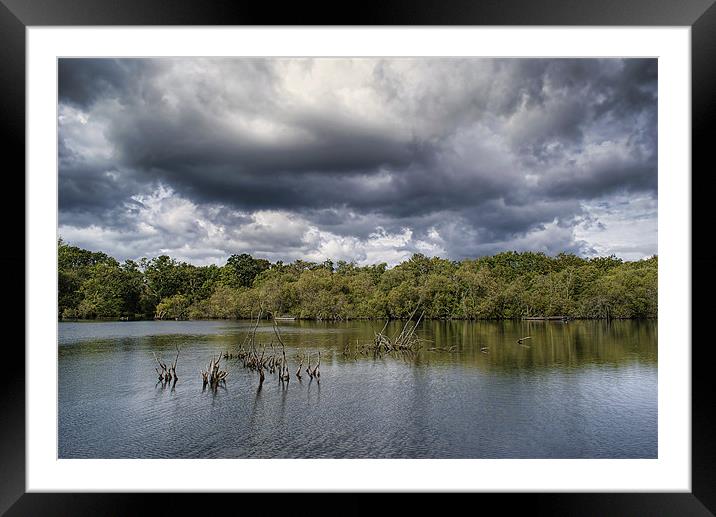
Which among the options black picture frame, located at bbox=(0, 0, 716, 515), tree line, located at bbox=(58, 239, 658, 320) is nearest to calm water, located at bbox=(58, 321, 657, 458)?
black picture frame, located at bbox=(0, 0, 716, 515)

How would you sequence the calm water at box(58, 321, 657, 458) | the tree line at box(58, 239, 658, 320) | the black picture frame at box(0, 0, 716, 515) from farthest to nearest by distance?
1. the tree line at box(58, 239, 658, 320)
2. the calm water at box(58, 321, 657, 458)
3. the black picture frame at box(0, 0, 716, 515)

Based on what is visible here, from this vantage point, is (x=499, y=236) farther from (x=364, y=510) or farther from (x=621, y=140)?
(x=364, y=510)

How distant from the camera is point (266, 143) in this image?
23.4 m

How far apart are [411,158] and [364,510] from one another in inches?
877

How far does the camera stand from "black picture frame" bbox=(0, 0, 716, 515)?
2334mm

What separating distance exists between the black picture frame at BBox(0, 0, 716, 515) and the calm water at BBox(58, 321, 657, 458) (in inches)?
141

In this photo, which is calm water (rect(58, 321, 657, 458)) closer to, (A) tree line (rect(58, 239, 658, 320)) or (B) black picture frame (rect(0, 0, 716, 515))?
(B) black picture frame (rect(0, 0, 716, 515))
